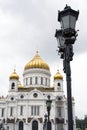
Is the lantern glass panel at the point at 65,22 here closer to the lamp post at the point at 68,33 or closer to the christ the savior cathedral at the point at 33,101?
the lamp post at the point at 68,33

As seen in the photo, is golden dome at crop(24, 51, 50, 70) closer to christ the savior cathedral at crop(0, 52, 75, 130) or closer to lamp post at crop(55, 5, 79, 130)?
christ the savior cathedral at crop(0, 52, 75, 130)

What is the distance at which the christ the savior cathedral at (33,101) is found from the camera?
60.7 m

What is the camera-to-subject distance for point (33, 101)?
2456 inches

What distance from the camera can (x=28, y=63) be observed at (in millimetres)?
68062

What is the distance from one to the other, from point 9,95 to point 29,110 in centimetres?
569

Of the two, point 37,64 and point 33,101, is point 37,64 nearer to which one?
point 37,64

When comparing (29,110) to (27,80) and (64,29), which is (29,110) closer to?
(27,80)

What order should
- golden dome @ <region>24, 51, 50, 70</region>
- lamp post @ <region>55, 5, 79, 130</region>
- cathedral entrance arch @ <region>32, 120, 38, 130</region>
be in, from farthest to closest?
golden dome @ <region>24, 51, 50, 70</region> → cathedral entrance arch @ <region>32, 120, 38, 130</region> → lamp post @ <region>55, 5, 79, 130</region>

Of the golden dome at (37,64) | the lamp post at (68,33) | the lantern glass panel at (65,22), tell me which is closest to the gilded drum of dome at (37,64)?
the golden dome at (37,64)

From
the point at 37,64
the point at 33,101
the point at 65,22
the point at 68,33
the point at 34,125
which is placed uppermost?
the point at 37,64

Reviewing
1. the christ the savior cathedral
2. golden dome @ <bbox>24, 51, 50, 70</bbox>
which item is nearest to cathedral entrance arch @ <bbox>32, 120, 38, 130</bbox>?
the christ the savior cathedral

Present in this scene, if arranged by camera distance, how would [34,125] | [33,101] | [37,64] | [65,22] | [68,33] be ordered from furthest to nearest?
[37,64]
[33,101]
[34,125]
[68,33]
[65,22]

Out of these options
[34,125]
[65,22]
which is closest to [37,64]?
[34,125]

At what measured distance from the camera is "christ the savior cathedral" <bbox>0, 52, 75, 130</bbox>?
60688 mm
